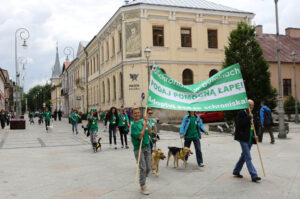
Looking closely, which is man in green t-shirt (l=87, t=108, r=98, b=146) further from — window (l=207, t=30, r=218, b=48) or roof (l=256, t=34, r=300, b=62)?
A: roof (l=256, t=34, r=300, b=62)

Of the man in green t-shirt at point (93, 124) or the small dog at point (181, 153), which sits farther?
the man in green t-shirt at point (93, 124)

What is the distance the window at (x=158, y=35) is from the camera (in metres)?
31.7

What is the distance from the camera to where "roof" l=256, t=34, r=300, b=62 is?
38375mm

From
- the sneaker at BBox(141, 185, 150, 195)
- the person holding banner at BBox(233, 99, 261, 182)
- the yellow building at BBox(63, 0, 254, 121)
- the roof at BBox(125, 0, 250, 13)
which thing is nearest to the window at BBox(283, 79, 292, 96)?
the yellow building at BBox(63, 0, 254, 121)

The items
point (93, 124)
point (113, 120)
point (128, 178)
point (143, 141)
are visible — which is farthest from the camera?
point (113, 120)

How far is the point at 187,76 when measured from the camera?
32.8 metres

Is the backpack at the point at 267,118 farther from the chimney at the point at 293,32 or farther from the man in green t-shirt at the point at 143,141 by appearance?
the chimney at the point at 293,32

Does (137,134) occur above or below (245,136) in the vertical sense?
above

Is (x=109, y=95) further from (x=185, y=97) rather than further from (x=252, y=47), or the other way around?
(x=185, y=97)

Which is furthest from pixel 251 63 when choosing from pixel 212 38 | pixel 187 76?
pixel 212 38

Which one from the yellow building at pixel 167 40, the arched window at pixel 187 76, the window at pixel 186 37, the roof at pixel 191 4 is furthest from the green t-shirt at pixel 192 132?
the window at pixel 186 37

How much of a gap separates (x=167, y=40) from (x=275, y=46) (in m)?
16.2

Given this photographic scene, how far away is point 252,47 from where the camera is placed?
19.9 meters

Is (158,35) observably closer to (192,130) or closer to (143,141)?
(192,130)
